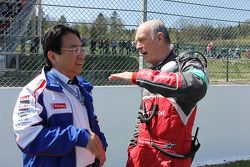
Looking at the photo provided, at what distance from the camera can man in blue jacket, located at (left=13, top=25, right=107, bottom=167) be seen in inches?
84.5

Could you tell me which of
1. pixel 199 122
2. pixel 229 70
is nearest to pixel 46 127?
pixel 199 122

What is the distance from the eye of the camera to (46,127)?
2.18m

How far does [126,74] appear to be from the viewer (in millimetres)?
2541

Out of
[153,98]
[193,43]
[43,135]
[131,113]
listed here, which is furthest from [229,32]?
[43,135]

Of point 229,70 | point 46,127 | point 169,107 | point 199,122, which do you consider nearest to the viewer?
point 46,127

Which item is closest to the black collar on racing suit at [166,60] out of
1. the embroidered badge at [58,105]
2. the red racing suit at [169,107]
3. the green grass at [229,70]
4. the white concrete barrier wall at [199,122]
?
the red racing suit at [169,107]

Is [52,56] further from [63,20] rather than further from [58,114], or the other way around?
[63,20]

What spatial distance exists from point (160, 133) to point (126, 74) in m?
0.43

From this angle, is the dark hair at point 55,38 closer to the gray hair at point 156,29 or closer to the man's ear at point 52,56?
the man's ear at point 52,56

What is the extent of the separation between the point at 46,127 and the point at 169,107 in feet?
2.58

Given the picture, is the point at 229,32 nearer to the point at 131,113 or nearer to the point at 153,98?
the point at 131,113

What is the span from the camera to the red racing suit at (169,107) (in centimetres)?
236

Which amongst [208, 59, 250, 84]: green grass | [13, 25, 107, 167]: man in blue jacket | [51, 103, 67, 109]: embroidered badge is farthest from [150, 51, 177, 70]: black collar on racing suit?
[208, 59, 250, 84]: green grass

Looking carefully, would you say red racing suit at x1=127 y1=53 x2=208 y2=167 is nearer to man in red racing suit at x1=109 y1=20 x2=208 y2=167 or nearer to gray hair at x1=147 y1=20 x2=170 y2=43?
man in red racing suit at x1=109 y1=20 x2=208 y2=167
